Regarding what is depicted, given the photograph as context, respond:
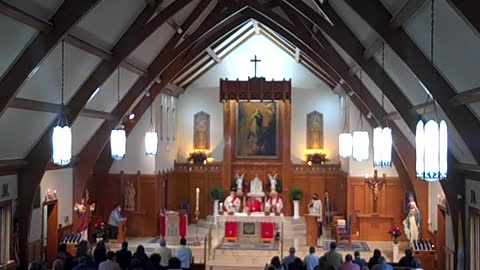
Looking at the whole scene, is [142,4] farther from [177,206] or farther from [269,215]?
[177,206]

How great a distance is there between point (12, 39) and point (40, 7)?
77 centimetres

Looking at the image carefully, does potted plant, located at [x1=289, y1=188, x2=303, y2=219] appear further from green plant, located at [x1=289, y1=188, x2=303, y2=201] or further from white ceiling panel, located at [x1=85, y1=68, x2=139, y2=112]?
white ceiling panel, located at [x1=85, y1=68, x2=139, y2=112]

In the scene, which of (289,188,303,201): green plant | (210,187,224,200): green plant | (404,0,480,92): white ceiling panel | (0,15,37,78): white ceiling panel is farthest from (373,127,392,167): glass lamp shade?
(210,187,224,200): green plant

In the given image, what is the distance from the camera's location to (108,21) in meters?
13.8

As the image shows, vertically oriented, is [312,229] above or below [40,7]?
below

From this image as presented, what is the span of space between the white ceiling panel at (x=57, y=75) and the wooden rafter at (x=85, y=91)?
0.22m

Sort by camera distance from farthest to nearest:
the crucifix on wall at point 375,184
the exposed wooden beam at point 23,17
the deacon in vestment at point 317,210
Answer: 1. the deacon in vestment at point 317,210
2. the crucifix on wall at point 375,184
3. the exposed wooden beam at point 23,17

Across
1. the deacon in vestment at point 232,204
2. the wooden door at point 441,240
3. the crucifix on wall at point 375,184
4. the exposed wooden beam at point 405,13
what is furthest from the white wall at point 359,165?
the exposed wooden beam at point 405,13

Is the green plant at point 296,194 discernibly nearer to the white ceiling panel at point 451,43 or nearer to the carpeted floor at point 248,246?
the carpeted floor at point 248,246

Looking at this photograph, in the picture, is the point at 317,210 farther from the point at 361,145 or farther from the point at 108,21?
the point at 108,21

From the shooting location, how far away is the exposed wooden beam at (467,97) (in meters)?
10.2

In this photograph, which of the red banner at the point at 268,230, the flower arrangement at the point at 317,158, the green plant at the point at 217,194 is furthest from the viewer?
the flower arrangement at the point at 317,158

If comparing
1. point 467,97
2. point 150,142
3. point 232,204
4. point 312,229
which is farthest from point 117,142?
point 312,229

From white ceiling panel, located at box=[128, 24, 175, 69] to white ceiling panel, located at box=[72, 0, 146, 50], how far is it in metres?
1.82
